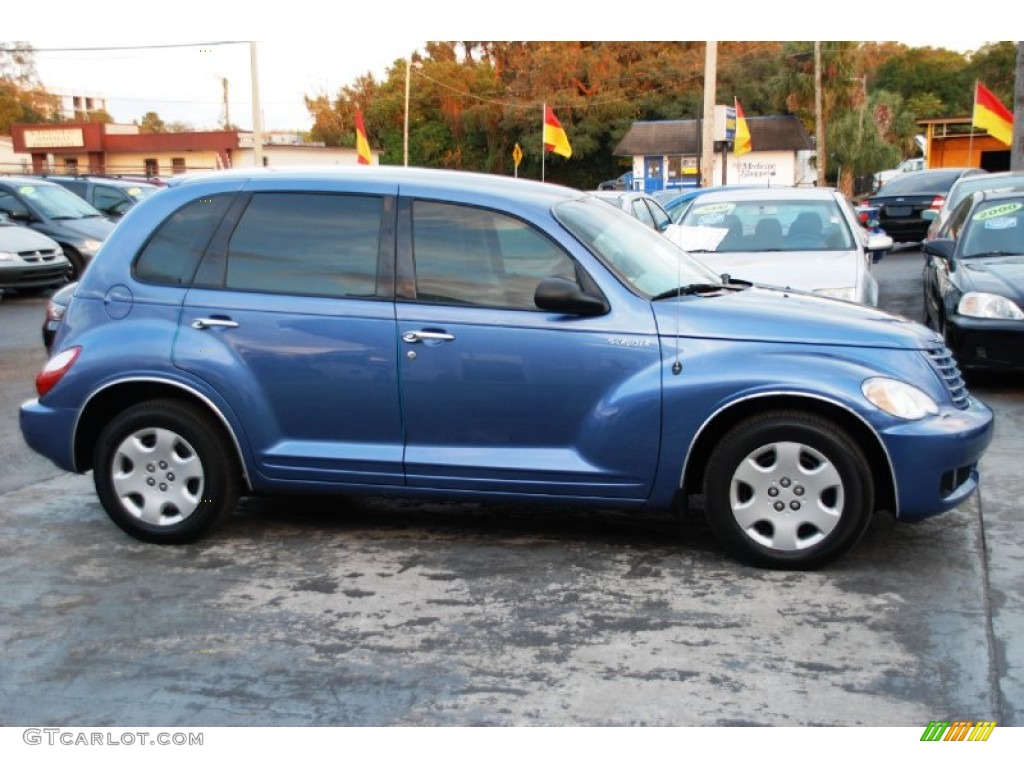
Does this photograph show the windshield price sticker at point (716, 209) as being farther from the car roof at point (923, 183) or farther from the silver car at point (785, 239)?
the car roof at point (923, 183)

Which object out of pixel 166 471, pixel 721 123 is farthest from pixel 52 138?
pixel 166 471

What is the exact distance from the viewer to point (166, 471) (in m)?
5.57

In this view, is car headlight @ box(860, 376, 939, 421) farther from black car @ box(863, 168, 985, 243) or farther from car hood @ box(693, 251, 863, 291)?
black car @ box(863, 168, 985, 243)

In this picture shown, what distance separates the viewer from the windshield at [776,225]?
9898mm

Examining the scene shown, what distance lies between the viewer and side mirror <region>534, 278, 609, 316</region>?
5133 millimetres

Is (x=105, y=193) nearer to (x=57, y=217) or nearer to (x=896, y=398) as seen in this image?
(x=57, y=217)

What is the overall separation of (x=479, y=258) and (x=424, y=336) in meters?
0.46

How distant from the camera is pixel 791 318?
520 cm

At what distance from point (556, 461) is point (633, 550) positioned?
2.09ft

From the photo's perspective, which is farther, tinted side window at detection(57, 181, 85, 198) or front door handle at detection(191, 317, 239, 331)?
tinted side window at detection(57, 181, 85, 198)

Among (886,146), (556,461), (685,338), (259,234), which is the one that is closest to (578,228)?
(685,338)

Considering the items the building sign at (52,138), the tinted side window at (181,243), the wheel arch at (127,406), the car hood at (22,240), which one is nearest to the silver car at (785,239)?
the tinted side window at (181,243)

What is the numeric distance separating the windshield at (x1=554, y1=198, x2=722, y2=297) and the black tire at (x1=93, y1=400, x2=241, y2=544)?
6.46ft

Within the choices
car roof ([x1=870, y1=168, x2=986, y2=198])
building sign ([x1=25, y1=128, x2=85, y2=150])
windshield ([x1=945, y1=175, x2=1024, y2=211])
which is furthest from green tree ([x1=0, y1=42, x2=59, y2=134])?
windshield ([x1=945, y1=175, x2=1024, y2=211])
